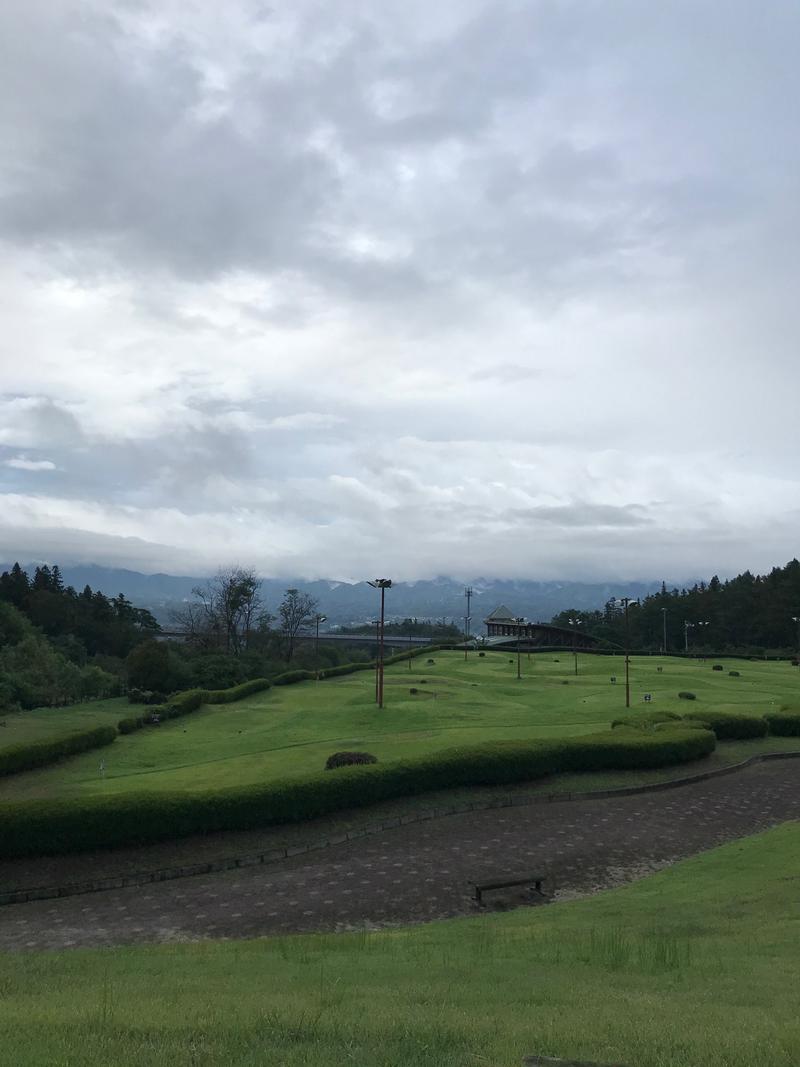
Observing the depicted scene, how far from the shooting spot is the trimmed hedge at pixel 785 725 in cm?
3475

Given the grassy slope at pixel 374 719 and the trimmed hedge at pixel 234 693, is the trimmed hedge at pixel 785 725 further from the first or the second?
the trimmed hedge at pixel 234 693

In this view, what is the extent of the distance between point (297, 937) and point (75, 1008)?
6.47 meters

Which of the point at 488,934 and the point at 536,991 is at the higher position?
the point at 536,991

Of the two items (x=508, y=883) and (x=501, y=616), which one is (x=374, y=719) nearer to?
(x=508, y=883)

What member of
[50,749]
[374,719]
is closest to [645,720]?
[374,719]

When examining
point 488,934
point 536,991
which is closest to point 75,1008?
point 536,991

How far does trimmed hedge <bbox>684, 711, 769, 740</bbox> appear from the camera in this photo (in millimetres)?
33125

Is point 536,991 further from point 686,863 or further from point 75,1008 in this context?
point 686,863

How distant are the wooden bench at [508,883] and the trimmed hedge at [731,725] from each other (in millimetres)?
18337

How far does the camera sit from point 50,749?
34.4m

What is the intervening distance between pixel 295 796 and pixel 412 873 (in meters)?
4.95

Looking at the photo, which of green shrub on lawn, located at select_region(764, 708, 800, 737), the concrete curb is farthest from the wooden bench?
green shrub on lawn, located at select_region(764, 708, 800, 737)

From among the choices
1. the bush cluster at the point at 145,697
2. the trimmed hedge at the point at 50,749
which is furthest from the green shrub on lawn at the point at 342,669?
the trimmed hedge at the point at 50,749

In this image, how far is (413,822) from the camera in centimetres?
2297
